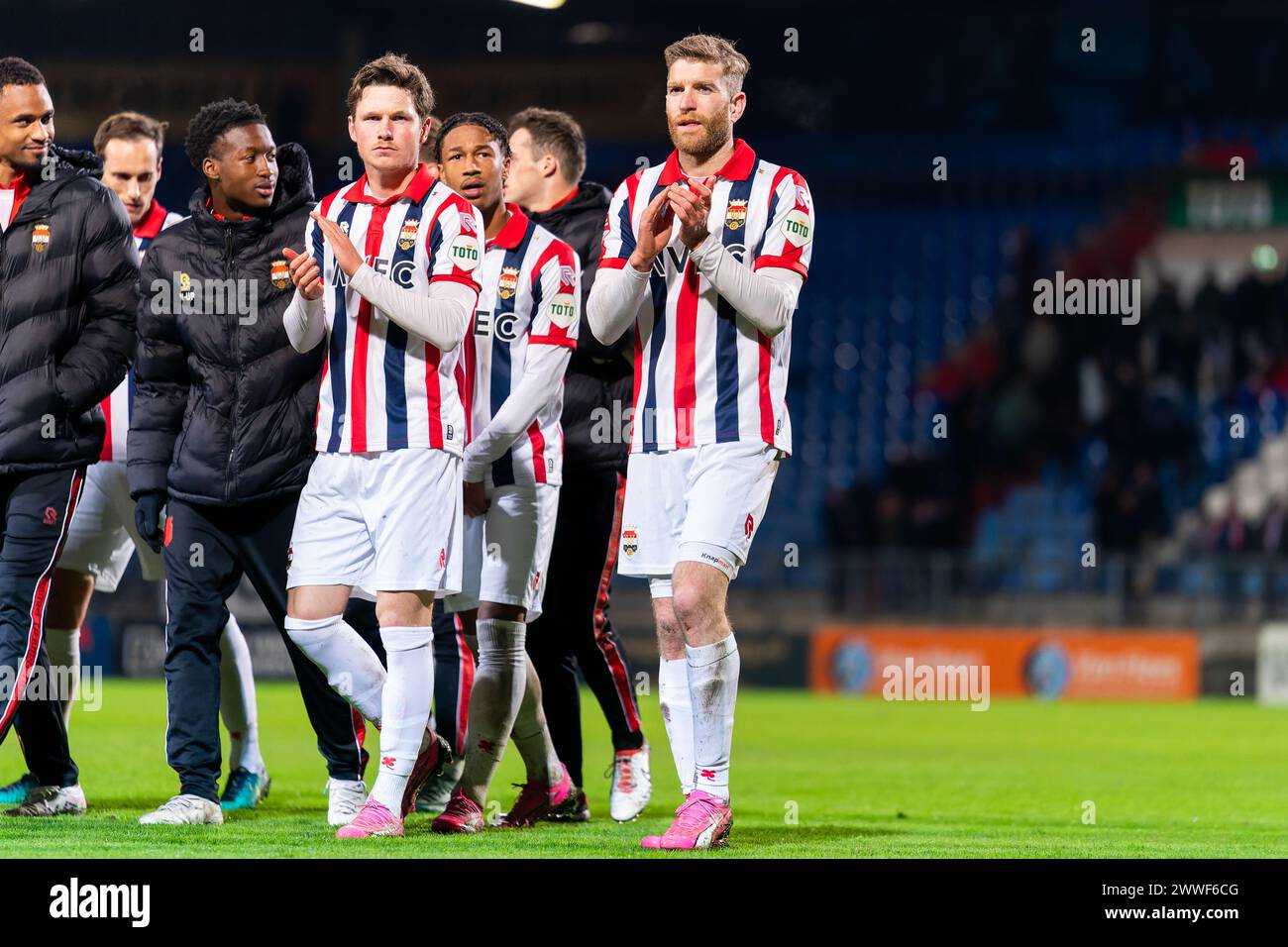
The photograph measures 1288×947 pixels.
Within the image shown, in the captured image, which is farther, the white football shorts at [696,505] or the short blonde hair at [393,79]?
the short blonde hair at [393,79]

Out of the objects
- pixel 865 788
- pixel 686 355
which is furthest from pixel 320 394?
pixel 865 788

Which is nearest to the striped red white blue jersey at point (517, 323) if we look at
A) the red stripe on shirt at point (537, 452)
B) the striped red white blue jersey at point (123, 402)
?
the red stripe on shirt at point (537, 452)

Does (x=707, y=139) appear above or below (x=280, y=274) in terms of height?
above

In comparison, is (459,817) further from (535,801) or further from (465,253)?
(465,253)

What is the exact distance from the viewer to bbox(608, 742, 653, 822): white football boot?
690 cm

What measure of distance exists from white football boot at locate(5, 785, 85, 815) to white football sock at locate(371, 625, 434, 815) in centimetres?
155

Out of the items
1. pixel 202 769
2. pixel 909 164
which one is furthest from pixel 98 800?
pixel 909 164

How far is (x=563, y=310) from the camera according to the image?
6.37 meters

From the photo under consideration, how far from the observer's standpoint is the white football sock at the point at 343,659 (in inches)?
226

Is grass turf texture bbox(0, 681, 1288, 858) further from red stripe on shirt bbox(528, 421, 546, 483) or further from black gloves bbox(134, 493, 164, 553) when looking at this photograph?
red stripe on shirt bbox(528, 421, 546, 483)

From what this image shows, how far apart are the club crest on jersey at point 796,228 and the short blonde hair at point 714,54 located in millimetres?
447

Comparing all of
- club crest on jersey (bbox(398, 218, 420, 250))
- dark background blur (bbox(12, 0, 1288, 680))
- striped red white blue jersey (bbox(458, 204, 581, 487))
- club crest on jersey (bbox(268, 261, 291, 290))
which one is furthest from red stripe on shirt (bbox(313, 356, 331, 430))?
dark background blur (bbox(12, 0, 1288, 680))

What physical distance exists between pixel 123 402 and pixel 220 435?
1.69 metres

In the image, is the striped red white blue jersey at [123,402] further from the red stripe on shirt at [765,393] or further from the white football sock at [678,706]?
the red stripe on shirt at [765,393]
